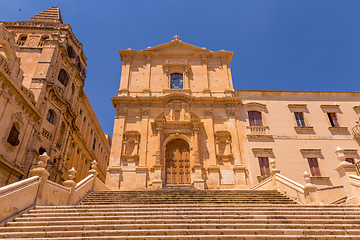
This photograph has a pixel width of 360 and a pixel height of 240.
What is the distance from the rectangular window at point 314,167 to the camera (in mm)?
18859

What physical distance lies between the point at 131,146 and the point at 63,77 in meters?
12.2

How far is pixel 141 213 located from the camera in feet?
26.8

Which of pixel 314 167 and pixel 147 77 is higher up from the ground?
pixel 147 77

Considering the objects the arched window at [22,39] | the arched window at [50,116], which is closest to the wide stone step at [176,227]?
the arched window at [50,116]

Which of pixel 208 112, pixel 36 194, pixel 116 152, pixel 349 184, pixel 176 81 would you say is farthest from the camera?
pixel 176 81

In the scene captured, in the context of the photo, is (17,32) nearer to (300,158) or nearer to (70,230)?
(70,230)

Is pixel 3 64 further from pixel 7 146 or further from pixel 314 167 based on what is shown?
pixel 314 167

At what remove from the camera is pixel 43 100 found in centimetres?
2205

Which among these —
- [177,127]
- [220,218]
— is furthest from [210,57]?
[220,218]

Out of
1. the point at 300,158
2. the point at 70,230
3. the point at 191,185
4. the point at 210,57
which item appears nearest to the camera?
the point at 70,230

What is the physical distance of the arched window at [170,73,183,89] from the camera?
2339cm

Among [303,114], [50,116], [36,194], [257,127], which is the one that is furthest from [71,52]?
[303,114]

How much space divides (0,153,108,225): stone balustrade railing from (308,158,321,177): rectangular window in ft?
53.2

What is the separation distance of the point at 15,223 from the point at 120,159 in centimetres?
1209
